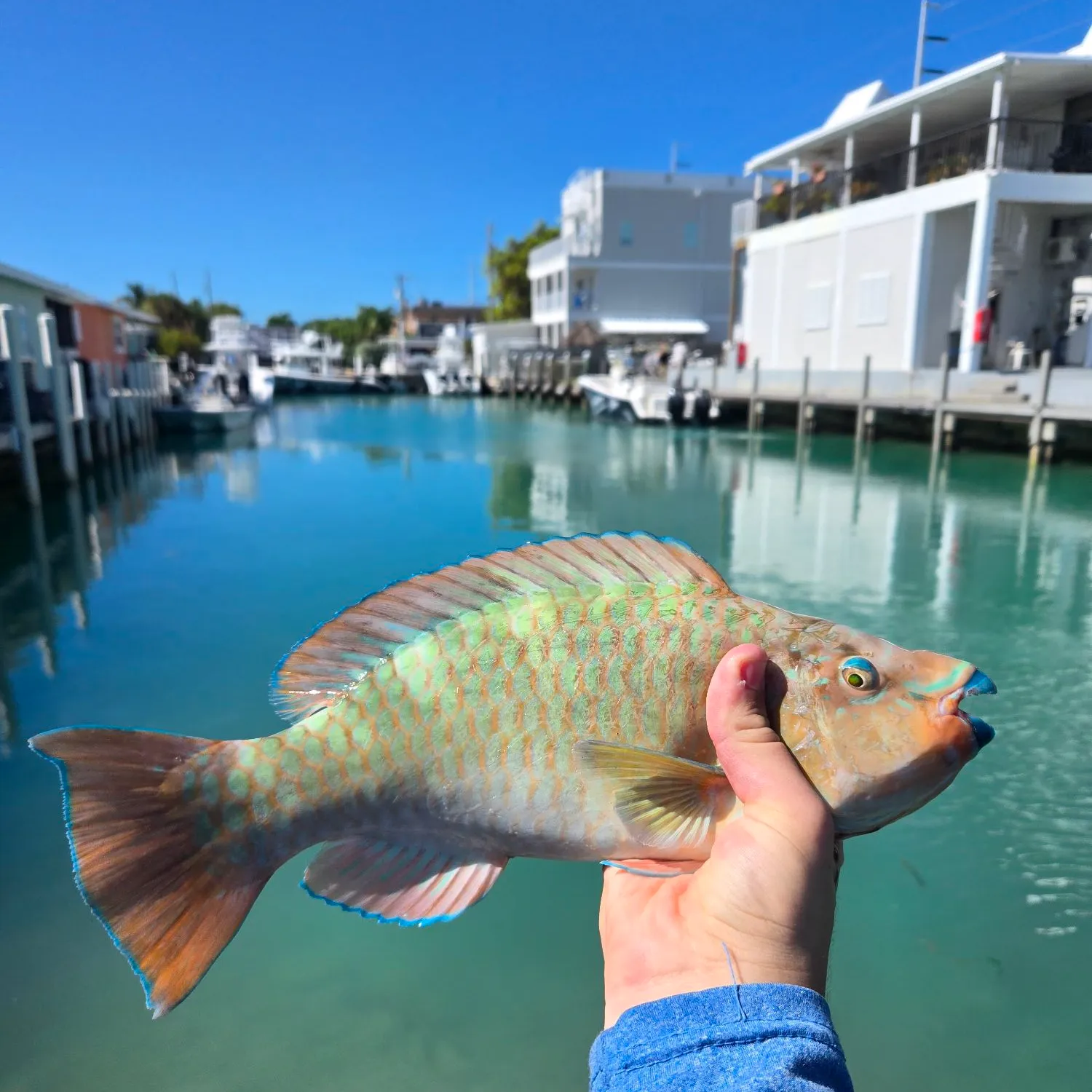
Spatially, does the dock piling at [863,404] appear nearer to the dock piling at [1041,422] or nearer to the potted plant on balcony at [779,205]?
the dock piling at [1041,422]

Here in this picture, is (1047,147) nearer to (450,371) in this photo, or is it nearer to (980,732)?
(980,732)

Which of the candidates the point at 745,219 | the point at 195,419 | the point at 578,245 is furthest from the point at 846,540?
the point at 578,245

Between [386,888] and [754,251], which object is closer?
[386,888]

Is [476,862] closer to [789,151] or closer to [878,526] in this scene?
[878,526]

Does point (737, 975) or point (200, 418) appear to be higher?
point (737, 975)

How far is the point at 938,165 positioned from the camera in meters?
21.8

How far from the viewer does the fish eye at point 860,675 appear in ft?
4.66

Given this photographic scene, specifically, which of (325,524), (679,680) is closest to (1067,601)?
(679,680)

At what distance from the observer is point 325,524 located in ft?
43.3

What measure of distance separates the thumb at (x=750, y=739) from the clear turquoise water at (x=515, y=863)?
2.46 meters

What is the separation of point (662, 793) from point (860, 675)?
0.39 m

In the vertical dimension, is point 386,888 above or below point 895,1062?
above

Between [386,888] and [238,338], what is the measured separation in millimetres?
47524

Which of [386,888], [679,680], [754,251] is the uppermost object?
[754,251]
